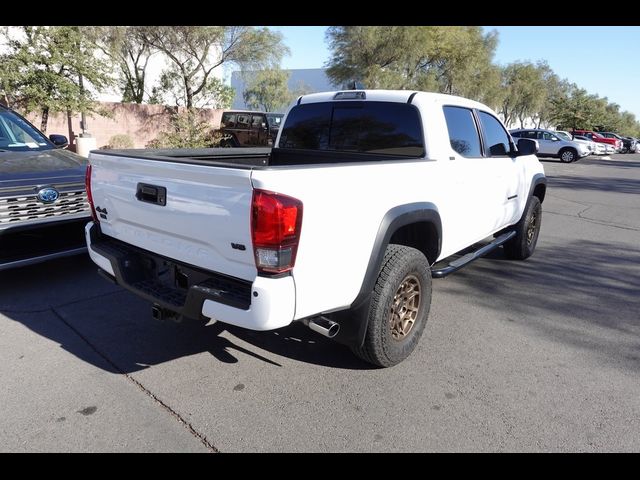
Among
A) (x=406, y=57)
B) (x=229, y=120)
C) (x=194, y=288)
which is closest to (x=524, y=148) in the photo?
(x=194, y=288)

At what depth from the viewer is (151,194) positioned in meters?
2.89

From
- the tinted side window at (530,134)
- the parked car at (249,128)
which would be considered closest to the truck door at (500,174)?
the parked car at (249,128)

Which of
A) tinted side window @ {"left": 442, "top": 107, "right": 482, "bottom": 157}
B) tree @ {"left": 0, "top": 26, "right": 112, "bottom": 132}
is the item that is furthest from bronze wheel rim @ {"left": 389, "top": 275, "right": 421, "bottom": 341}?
tree @ {"left": 0, "top": 26, "right": 112, "bottom": 132}

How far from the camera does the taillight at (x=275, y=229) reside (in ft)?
7.57

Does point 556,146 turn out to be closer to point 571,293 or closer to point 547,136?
point 547,136

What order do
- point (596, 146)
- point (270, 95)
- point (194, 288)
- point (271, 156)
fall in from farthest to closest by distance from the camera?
point (270, 95)
point (596, 146)
point (271, 156)
point (194, 288)

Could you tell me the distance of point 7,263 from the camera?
411 centimetres

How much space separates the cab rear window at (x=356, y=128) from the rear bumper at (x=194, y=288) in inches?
73.3

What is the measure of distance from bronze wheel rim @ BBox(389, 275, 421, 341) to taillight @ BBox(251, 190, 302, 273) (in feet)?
3.52

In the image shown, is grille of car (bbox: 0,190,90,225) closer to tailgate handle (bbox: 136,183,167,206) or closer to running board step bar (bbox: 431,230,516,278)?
tailgate handle (bbox: 136,183,167,206)

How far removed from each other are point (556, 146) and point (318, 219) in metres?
27.5

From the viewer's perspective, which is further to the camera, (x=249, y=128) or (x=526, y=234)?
(x=249, y=128)

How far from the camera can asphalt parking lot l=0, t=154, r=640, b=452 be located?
2.56 m
